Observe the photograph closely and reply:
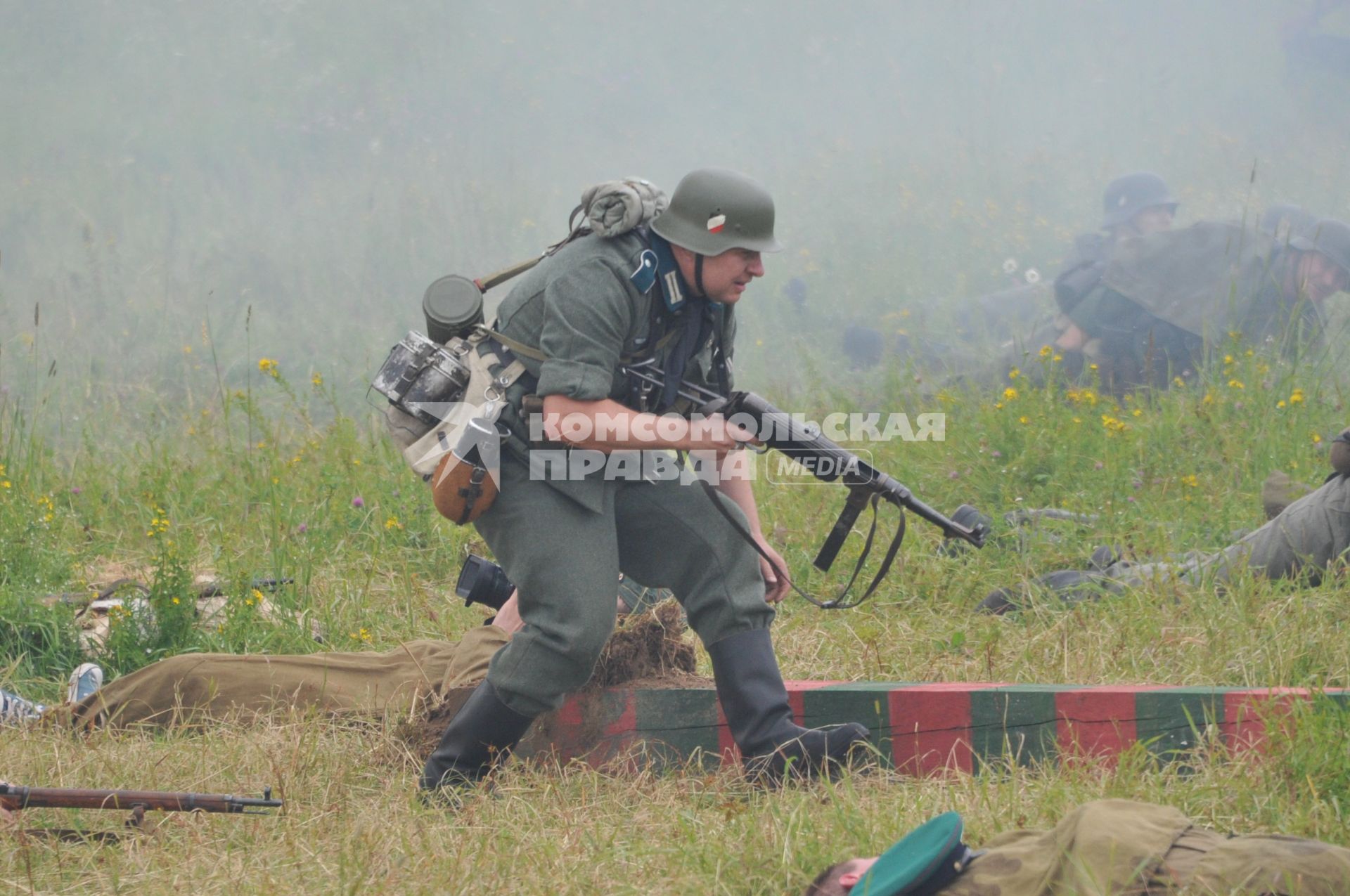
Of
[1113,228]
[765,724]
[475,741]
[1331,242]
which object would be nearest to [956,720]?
[765,724]

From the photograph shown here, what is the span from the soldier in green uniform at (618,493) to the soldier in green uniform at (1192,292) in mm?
5155

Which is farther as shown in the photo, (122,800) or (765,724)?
(765,724)

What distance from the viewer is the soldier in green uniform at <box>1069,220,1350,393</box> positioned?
840 cm

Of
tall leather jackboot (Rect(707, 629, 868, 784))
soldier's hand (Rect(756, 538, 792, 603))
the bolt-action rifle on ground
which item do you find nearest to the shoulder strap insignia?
soldier's hand (Rect(756, 538, 792, 603))

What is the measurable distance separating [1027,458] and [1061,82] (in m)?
5.27

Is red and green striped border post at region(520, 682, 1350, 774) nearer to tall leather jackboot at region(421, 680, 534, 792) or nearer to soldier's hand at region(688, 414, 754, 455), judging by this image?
tall leather jackboot at region(421, 680, 534, 792)

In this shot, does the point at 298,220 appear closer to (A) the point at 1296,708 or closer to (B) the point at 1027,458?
(B) the point at 1027,458

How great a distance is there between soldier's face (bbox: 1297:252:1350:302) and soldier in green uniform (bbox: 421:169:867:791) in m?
5.82

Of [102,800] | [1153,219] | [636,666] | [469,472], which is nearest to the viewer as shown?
[102,800]

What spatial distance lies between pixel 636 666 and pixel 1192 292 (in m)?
5.94

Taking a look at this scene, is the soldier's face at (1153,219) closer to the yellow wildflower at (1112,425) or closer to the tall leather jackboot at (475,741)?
the yellow wildflower at (1112,425)

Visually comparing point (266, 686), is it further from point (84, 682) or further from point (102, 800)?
point (102, 800)

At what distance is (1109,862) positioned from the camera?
226 cm

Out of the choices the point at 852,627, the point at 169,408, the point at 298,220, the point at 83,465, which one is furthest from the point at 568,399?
the point at 298,220
